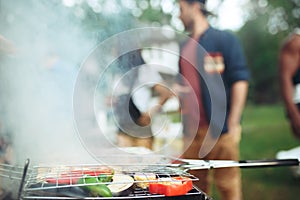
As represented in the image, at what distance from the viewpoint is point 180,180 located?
75.7 inches

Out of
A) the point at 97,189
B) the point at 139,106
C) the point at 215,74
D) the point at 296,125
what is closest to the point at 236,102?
the point at 215,74

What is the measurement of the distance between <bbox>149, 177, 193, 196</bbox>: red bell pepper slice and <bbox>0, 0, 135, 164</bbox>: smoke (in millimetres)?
1051

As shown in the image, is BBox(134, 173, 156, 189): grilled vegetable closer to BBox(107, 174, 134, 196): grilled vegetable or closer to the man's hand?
BBox(107, 174, 134, 196): grilled vegetable

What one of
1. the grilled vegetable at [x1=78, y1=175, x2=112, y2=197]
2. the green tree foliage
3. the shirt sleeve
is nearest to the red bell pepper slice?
the grilled vegetable at [x1=78, y1=175, x2=112, y2=197]

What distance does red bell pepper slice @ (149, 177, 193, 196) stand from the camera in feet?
5.98

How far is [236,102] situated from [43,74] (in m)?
1.69

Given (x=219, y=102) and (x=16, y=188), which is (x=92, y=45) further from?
(x=16, y=188)

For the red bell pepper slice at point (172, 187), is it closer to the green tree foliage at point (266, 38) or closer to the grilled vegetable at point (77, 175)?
the grilled vegetable at point (77, 175)

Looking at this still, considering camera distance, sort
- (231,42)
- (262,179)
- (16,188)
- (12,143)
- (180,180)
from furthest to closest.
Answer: (262,179) → (231,42) → (12,143) → (16,188) → (180,180)

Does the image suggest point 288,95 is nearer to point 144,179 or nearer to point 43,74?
point 144,179

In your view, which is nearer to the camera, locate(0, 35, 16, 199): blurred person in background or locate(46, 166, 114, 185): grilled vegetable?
locate(46, 166, 114, 185): grilled vegetable

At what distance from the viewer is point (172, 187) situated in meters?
1.82

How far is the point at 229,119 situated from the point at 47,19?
1.78 m

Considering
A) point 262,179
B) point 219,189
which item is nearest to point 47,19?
point 219,189
